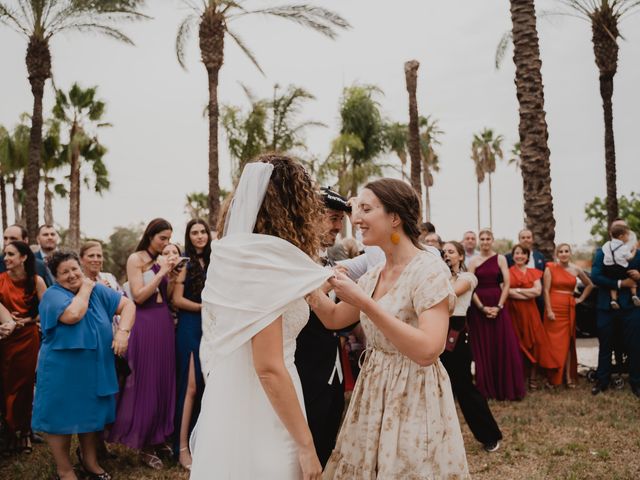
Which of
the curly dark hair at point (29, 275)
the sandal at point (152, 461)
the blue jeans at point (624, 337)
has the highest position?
the curly dark hair at point (29, 275)

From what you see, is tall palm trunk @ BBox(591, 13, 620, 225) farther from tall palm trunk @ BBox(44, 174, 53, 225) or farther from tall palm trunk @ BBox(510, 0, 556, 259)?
tall palm trunk @ BBox(44, 174, 53, 225)

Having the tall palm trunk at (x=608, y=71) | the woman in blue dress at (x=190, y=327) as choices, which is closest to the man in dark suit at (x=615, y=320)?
the woman in blue dress at (x=190, y=327)

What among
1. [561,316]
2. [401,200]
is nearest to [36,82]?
[561,316]

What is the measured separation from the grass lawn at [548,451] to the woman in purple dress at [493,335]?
566 mm

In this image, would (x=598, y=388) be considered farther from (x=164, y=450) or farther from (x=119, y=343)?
(x=119, y=343)

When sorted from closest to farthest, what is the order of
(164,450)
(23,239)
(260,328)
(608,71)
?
1. (260,328)
2. (164,450)
3. (23,239)
4. (608,71)

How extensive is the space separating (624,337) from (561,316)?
Result: 870mm

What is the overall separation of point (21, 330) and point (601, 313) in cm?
741

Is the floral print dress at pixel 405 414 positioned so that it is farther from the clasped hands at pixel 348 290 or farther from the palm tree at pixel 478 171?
the palm tree at pixel 478 171

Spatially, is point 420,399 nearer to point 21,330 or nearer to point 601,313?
point 21,330

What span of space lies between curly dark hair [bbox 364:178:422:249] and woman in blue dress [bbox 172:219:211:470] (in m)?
3.28

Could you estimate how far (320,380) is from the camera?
2861 millimetres

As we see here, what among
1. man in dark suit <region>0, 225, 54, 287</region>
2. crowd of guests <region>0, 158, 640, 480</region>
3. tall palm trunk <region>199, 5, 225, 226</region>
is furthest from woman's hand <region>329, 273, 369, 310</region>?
tall palm trunk <region>199, 5, 225, 226</region>

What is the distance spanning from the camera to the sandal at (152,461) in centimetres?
527
